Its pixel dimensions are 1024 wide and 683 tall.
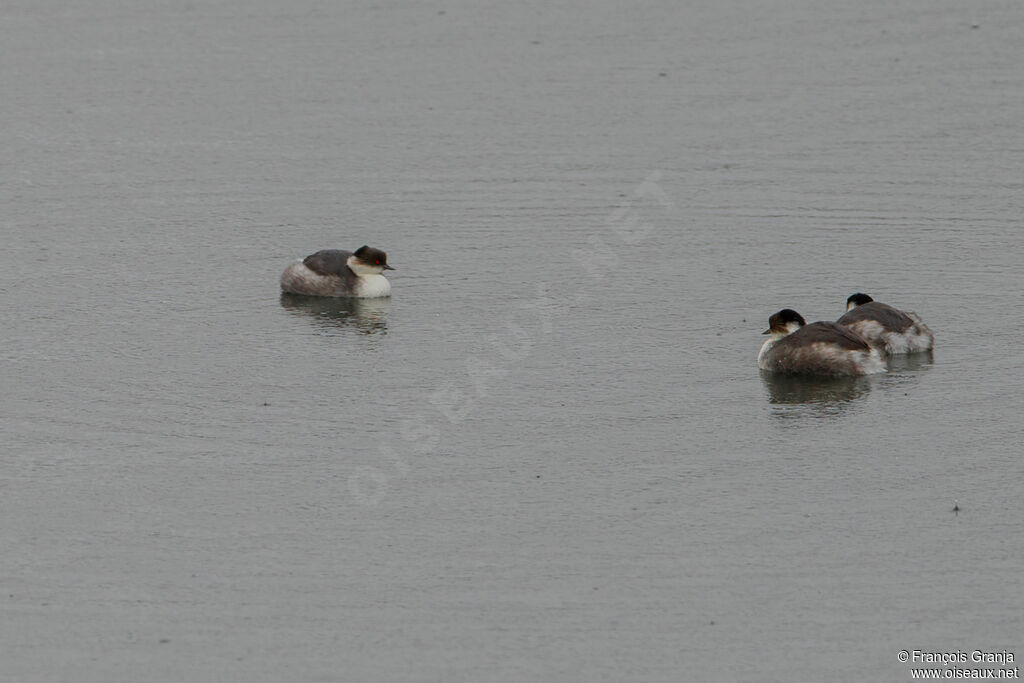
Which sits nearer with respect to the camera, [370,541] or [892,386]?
[370,541]

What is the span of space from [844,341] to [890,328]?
62 cm

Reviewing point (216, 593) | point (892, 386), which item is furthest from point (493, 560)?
point (892, 386)

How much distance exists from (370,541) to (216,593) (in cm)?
134

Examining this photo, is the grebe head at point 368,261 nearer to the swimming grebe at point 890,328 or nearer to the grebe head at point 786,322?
the grebe head at point 786,322

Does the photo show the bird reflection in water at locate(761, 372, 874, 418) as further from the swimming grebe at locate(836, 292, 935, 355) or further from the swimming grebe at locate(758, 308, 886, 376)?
the swimming grebe at locate(836, 292, 935, 355)

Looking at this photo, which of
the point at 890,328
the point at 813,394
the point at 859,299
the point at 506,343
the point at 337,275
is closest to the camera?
the point at 813,394

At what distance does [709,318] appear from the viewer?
61.4 feet

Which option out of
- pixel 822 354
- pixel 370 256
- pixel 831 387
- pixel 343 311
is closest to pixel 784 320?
pixel 822 354

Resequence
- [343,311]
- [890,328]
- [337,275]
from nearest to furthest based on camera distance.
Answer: [890,328] < [343,311] < [337,275]

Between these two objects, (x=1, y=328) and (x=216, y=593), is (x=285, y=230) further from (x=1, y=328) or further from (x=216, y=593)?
(x=216, y=593)

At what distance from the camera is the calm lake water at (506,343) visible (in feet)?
38.9

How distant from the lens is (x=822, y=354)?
17.0 metres

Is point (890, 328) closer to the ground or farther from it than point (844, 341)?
farther from it

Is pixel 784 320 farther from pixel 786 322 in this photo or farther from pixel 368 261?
pixel 368 261
